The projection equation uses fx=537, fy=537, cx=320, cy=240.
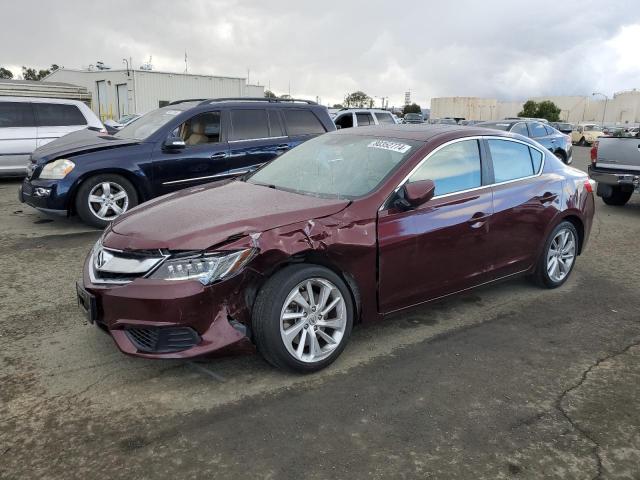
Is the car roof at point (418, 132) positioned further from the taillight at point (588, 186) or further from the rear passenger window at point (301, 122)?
the rear passenger window at point (301, 122)

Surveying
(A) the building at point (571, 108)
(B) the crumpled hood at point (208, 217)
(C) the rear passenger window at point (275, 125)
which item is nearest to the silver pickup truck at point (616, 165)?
(C) the rear passenger window at point (275, 125)

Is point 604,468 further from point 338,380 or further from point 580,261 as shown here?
point 580,261

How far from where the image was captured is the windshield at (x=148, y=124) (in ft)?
24.5

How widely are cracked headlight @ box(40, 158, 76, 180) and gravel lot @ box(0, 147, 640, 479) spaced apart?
2625mm

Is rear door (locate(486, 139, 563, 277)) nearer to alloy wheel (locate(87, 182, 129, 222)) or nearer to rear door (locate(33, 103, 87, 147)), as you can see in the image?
alloy wheel (locate(87, 182, 129, 222))

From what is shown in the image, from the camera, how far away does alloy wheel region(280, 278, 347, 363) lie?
3.28m

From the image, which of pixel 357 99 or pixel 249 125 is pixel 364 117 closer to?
pixel 249 125

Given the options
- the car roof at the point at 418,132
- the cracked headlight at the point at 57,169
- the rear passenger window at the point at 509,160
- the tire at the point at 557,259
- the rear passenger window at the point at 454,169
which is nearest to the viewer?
the rear passenger window at the point at 454,169

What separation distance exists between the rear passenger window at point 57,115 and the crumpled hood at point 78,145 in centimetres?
341

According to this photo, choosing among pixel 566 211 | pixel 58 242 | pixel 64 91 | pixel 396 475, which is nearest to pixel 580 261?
pixel 566 211

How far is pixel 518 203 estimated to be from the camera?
4.53 metres

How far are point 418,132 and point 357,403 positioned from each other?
227cm

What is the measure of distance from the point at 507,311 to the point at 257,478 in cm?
289

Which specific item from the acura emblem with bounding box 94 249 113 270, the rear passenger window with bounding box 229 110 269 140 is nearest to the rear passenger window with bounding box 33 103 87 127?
the rear passenger window with bounding box 229 110 269 140
